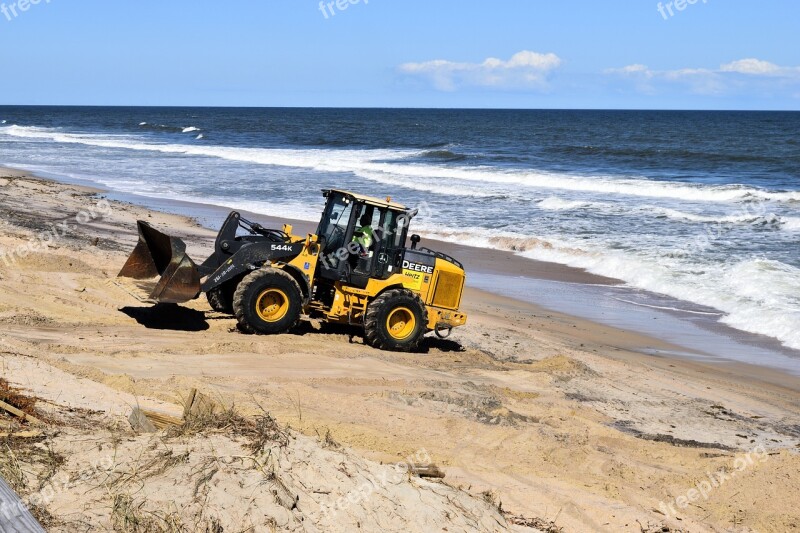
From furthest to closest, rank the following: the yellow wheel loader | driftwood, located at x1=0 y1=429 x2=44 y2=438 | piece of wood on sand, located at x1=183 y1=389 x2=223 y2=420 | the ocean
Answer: the ocean
the yellow wheel loader
piece of wood on sand, located at x1=183 y1=389 x2=223 y2=420
driftwood, located at x1=0 y1=429 x2=44 y2=438

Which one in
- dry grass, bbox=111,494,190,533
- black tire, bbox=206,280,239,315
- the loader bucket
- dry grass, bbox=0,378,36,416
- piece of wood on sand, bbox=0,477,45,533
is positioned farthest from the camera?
black tire, bbox=206,280,239,315

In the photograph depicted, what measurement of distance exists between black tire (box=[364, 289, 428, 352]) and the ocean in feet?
21.1

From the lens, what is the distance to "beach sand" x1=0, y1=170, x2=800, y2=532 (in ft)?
19.7

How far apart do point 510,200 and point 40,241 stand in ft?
66.8

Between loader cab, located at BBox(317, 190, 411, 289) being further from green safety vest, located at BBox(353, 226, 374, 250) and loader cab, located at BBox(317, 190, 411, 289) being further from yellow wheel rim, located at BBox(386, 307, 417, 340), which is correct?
yellow wheel rim, located at BBox(386, 307, 417, 340)

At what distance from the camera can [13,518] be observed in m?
3.32

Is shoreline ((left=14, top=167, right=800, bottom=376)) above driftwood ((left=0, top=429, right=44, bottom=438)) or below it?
above

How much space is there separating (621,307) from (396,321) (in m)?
6.15

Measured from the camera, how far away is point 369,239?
12.0 metres

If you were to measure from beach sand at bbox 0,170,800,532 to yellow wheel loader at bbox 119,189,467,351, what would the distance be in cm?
38

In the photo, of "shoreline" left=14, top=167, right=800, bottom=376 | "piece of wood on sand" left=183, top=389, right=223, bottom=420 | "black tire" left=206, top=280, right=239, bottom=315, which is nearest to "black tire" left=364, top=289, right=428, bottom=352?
"black tire" left=206, top=280, right=239, bottom=315

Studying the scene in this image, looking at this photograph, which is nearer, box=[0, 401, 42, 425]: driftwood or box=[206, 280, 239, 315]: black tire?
box=[0, 401, 42, 425]: driftwood

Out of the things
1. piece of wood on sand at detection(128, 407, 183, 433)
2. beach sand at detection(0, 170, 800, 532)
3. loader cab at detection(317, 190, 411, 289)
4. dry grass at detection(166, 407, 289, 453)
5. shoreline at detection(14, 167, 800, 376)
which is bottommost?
beach sand at detection(0, 170, 800, 532)

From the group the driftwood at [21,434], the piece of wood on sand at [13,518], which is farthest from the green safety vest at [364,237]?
the piece of wood on sand at [13,518]
